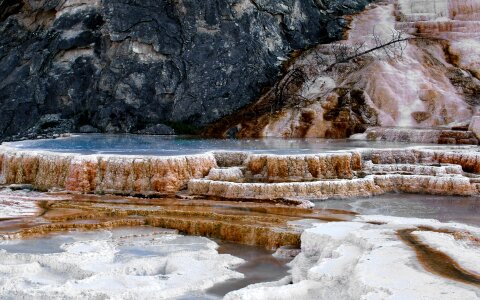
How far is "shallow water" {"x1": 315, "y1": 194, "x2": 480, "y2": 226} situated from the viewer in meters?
11.4

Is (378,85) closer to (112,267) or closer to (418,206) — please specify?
(418,206)

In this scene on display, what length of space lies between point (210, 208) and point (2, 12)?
17.8 metres

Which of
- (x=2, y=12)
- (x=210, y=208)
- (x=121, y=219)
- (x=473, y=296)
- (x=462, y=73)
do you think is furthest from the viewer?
(x=2, y=12)

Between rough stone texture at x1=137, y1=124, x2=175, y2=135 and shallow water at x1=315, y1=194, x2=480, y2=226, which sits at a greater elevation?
rough stone texture at x1=137, y1=124, x2=175, y2=135

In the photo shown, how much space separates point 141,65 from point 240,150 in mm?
9527

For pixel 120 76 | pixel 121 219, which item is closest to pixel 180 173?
pixel 121 219

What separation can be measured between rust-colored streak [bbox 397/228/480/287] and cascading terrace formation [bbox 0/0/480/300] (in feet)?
0.12

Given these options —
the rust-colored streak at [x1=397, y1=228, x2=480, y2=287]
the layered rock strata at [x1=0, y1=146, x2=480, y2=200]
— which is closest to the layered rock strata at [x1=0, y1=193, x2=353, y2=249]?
the layered rock strata at [x1=0, y1=146, x2=480, y2=200]

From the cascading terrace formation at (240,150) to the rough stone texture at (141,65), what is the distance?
0.05 metres

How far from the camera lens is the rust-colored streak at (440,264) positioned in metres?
6.44

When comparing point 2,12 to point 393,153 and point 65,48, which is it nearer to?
point 65,48

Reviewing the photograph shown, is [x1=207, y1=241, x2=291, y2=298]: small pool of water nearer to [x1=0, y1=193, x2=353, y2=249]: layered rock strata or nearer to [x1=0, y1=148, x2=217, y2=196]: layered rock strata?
[x1=0, y1=193, x2=353, y2=249]: layered rock strata

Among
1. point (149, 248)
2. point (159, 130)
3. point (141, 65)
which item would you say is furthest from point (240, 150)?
point (141, 65)

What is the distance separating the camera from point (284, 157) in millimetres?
14062
